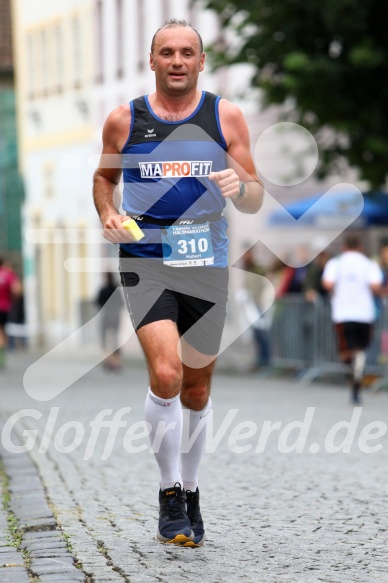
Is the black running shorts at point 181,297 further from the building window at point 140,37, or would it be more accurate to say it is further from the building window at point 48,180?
the building window at point 48,180

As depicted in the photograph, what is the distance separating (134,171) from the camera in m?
6.73

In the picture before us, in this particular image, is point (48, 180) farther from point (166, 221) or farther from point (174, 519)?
point (174, 519)

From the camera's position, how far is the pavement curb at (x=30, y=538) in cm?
599

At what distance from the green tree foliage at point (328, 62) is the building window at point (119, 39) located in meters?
21.3

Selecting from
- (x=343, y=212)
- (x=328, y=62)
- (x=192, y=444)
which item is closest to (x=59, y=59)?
(x=343, y=212)

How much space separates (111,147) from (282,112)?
1874 centimetres

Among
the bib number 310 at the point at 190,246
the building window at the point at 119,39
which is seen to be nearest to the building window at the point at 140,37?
the building window at the point at 119,39

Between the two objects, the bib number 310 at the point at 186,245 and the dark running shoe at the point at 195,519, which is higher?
the bib number 310 at the point at 186,245

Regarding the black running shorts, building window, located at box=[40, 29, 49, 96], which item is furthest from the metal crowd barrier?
building window, located at box=[40, 29, 49, 96]

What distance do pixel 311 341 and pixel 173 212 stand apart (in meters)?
14.7

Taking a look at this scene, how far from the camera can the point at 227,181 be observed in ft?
21.0

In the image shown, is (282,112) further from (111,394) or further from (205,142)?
(205,142)

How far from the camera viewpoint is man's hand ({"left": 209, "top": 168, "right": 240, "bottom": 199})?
252 inches

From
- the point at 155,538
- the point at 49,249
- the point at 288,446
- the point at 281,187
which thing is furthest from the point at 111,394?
the point at 49,249
